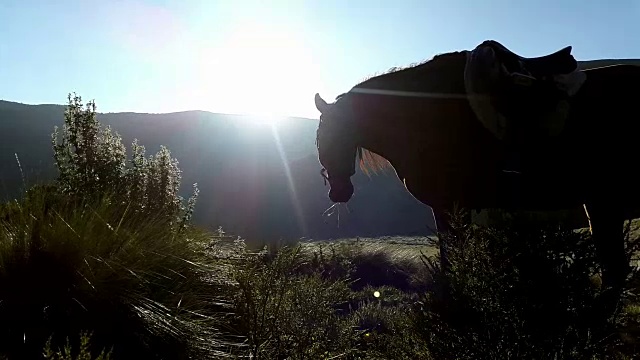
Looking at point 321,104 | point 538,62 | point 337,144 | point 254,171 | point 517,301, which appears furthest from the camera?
point 254,171

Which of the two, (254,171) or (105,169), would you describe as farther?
(254,171)

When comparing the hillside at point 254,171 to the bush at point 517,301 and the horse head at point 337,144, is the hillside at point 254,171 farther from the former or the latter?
the bush at point 517,301

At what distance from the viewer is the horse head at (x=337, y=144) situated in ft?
13.4

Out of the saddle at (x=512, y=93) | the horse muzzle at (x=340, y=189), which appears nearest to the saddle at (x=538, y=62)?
the saddle at (x=512, y=93)

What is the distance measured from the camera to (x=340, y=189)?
14.3ft

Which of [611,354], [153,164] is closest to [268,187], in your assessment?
[153,164]

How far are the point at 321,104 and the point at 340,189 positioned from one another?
783 mm

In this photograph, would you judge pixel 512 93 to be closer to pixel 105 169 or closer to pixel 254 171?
pixel 105 169

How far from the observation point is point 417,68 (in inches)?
153

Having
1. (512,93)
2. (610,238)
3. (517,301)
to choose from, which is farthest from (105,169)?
(610,238)

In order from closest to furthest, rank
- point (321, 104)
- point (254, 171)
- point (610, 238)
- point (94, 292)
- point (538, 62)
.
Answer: point (94, 292)
point (610, 238)
point (538, 62)
point (321, 104)
point (254, 171)

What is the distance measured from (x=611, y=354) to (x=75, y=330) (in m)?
2.43

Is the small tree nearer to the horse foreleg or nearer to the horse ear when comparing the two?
the horse ear

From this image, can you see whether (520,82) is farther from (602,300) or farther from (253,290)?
(253,290)
